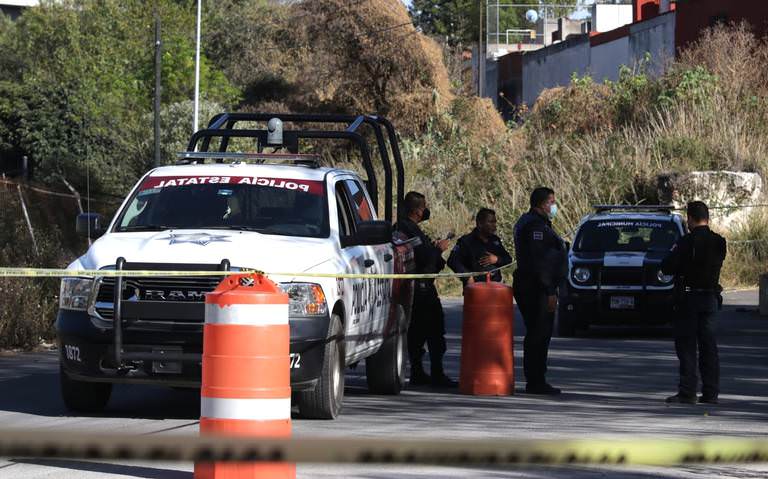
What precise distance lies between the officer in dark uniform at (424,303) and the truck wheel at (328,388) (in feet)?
10.8

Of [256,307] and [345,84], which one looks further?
[345,84]

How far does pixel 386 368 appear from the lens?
38.9 ft

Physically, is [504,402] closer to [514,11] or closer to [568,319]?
[568,319]

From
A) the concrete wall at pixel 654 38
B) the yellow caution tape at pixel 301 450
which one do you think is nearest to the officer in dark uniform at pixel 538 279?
the yellow caution tape at pixel 301 450

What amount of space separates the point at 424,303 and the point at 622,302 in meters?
5.93

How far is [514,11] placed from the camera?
395 feet

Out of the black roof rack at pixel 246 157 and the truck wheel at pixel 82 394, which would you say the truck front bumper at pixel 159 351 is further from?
the black roof rack at pixel 246 157

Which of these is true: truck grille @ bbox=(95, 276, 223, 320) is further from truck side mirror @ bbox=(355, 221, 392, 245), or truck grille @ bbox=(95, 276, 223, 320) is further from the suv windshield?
the suv windshield

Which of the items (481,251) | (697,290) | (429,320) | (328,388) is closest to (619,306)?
(481,251)

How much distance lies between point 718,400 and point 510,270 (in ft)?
54.8

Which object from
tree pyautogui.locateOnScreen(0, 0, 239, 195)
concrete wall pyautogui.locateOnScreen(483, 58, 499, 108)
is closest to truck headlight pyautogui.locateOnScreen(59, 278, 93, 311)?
tree pyautogui.locateOnScreen(0, 0, 239, 195)

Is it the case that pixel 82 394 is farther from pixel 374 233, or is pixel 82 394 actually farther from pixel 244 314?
pixel 244 314

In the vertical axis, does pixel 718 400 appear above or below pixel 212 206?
below

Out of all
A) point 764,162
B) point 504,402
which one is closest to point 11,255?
point 504,402
